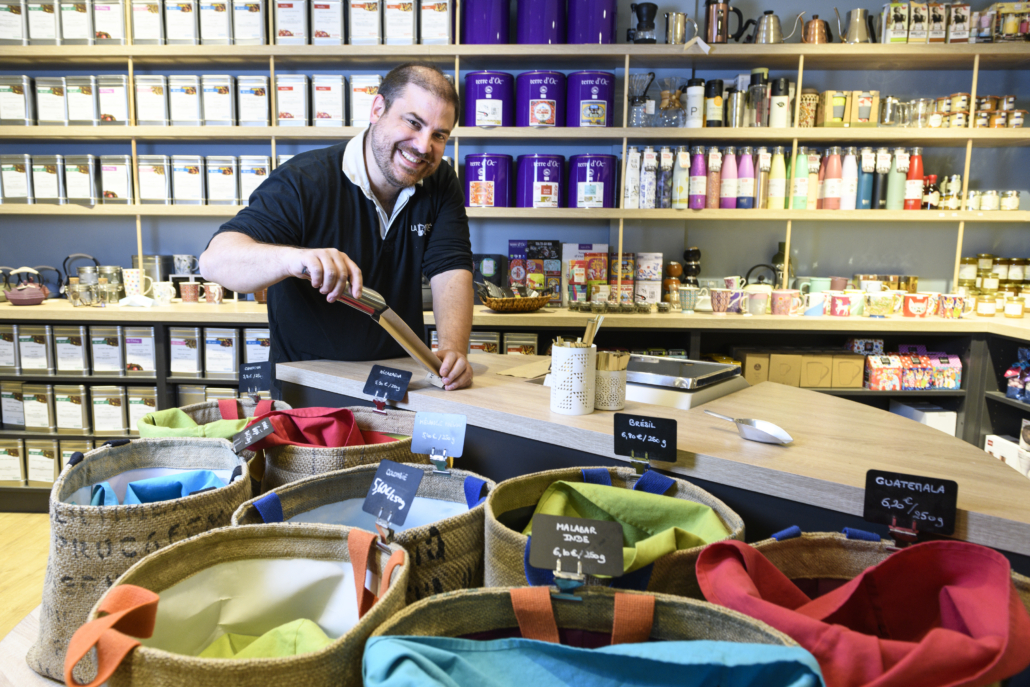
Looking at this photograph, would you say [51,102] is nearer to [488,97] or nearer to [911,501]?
[488,97]

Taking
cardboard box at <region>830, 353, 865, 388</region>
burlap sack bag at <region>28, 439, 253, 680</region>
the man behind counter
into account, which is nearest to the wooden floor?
the man behind counter

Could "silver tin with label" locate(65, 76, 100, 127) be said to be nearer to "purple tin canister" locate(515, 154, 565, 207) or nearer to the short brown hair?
"purple tin canister" locate(515, 154, 565, 207)

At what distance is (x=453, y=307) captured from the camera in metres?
2.06

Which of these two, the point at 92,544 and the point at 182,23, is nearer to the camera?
the point at 92,544

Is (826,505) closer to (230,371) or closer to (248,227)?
(248,227)

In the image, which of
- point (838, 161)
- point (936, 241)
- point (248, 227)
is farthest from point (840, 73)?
point (248, 227)

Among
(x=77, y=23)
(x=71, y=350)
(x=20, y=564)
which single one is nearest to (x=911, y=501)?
(x=20, y=564)

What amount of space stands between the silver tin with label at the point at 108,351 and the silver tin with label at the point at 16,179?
93cm

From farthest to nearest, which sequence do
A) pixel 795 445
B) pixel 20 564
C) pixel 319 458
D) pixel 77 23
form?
pixel 77 23 → pixel 20 564 → pixel 795 445 → pixel 319 458

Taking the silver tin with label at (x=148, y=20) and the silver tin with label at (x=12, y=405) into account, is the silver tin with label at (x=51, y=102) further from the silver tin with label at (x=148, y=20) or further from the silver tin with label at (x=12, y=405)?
the silver tin with label at (x=12, y=405)

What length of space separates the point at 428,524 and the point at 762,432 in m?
0.63

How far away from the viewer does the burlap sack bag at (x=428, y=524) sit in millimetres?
779

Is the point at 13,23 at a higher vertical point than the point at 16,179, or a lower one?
higher

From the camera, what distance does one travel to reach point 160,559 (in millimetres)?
678
